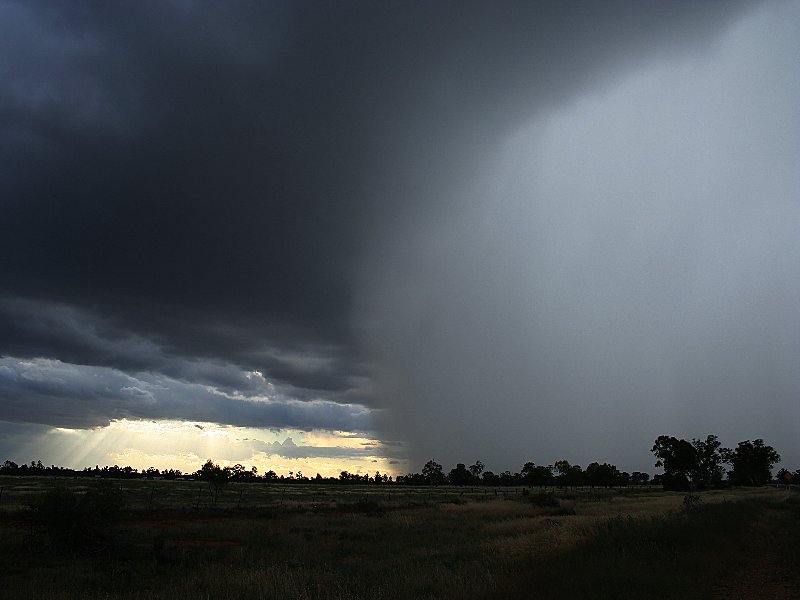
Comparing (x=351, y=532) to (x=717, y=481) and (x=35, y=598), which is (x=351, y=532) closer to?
(x=35, y=598)

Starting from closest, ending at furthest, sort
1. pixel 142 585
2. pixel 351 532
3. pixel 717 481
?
pixel 142 585 < pixel 351 532 < pixel 717 481

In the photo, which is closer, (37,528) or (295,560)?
(295,560)


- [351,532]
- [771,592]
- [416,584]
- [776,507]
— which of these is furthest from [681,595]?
[776,507]

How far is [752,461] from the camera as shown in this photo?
13825 centimetres

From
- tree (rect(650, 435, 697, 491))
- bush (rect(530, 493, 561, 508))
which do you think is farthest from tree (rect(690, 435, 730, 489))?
bush (rect(530, 493, 561, 508))

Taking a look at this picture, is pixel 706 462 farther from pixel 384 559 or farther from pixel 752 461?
pixel 384 559

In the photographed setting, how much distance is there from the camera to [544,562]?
1702 centimetres

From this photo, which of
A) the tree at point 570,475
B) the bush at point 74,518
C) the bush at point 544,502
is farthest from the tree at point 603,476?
the bush at point 74,518

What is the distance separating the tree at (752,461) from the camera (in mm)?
137750

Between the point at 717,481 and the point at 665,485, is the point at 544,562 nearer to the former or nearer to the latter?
the point at 665,485

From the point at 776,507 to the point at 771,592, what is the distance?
4560cm

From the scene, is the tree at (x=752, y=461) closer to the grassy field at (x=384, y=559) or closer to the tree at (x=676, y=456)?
the tree at (x=676, y=456)

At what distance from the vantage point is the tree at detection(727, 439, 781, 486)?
5423 inches

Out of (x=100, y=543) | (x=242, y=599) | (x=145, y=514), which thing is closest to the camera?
(x=242, y=599)
